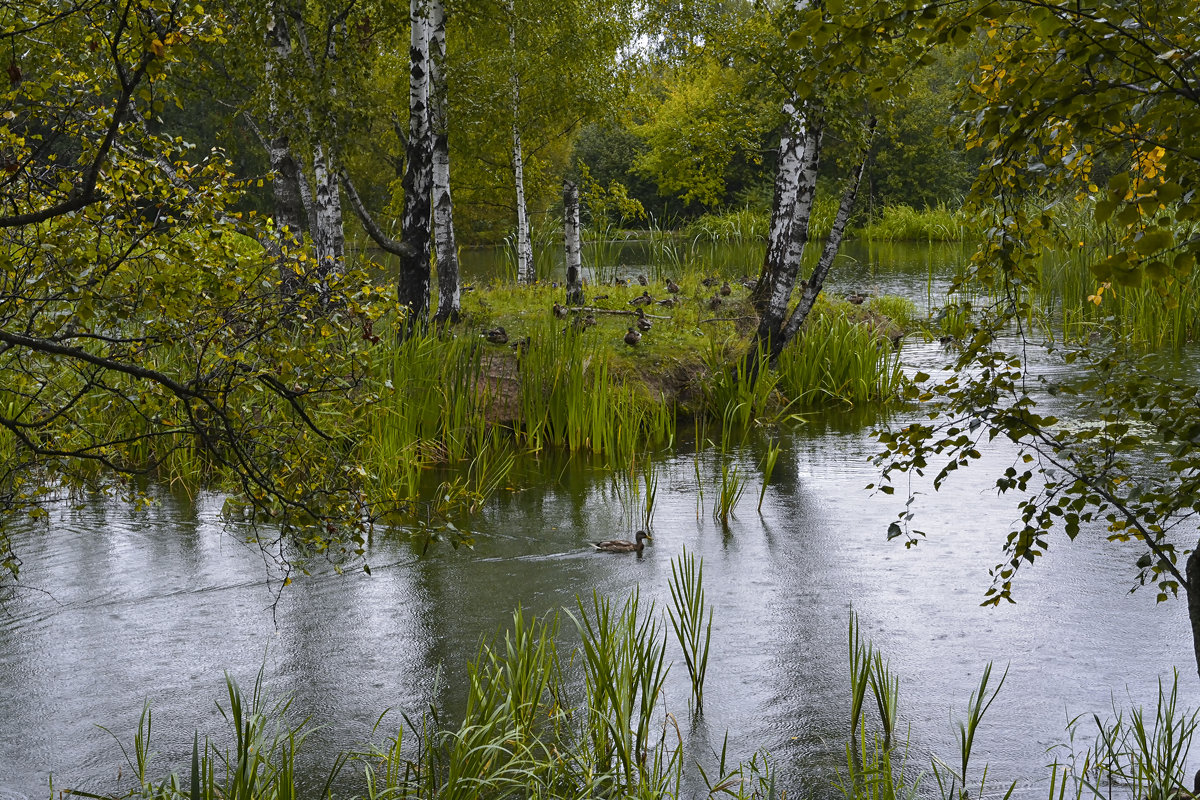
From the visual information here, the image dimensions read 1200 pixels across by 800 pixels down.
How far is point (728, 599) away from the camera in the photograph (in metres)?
4.94

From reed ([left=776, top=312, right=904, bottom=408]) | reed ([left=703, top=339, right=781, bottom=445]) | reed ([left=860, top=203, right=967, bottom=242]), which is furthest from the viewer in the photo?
reed ([left=860, top=203, right=967, bottom=242])

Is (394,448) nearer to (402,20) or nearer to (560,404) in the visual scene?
(560,404)

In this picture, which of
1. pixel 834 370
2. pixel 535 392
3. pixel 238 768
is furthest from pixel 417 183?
pixel 238 768

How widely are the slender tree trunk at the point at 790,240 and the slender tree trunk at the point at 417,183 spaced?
9.19 feet

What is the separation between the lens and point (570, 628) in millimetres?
4648

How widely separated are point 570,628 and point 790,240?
183 inches

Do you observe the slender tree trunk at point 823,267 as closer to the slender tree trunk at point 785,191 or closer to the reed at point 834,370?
the reed at point 834,370

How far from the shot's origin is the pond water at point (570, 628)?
3.69 meters

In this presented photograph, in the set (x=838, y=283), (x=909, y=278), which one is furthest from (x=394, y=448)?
(x=909, y=278)

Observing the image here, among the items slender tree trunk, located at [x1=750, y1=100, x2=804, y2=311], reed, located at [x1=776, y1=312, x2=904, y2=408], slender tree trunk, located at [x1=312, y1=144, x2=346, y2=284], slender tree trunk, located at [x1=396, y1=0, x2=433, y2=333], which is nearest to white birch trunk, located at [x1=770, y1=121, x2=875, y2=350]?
reed, located at [x1=776, y1=312, x2=904, y2=408]

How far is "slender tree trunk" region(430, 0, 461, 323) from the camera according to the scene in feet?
28.3

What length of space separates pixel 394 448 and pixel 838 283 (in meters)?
11.6

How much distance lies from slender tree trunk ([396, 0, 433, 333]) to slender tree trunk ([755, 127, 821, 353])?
280 cm

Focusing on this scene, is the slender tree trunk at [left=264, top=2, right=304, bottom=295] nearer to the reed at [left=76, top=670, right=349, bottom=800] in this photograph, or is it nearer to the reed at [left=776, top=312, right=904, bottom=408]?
the reed at [left=76, top=670, right=349, bottom=800]
